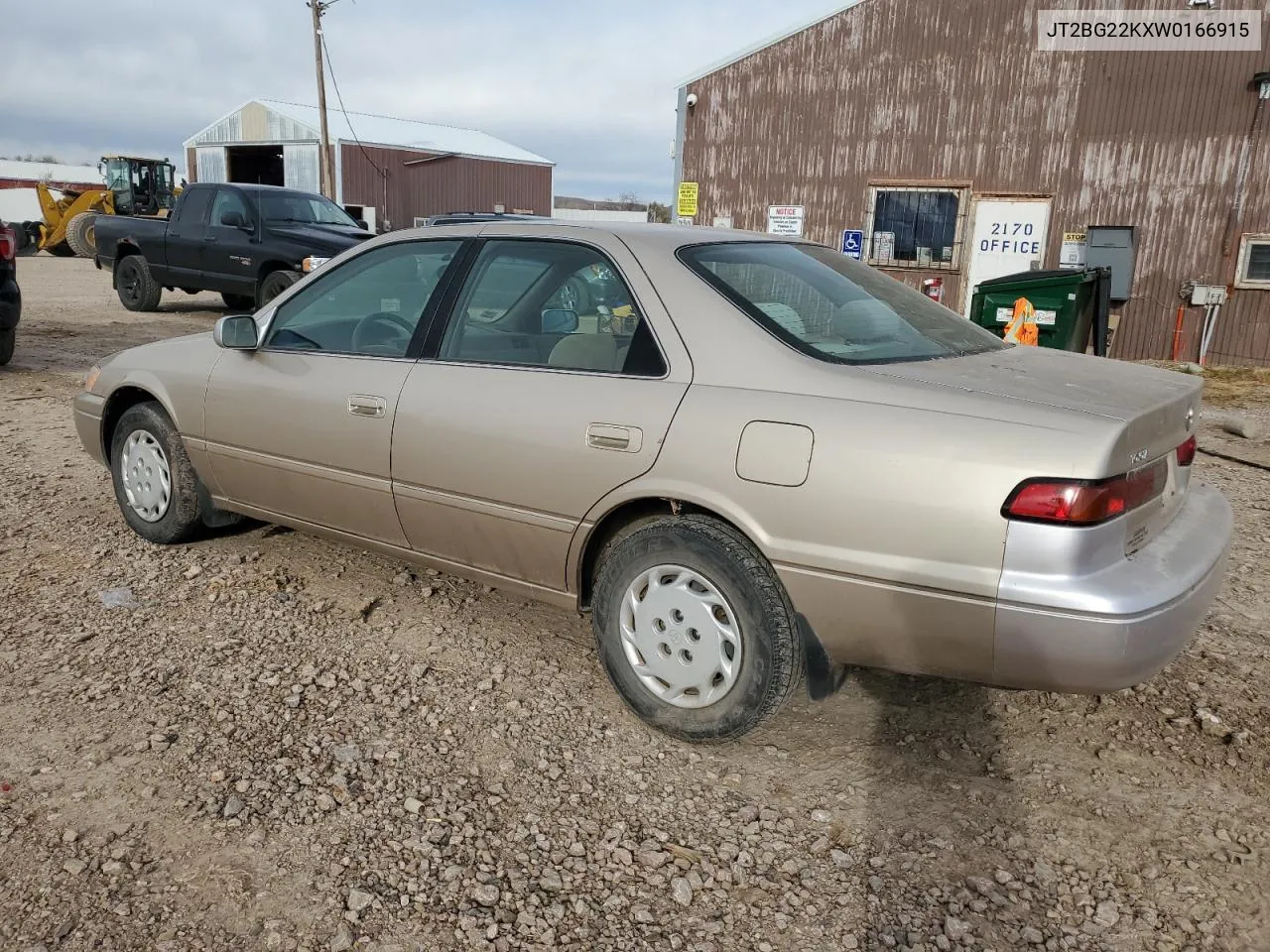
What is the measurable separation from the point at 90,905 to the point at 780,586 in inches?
73.3

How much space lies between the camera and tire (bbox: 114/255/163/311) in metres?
14.8

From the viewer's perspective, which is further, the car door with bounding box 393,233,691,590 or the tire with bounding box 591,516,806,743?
the car door with bounding box 393,233,691,590

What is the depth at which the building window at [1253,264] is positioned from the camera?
503 inches

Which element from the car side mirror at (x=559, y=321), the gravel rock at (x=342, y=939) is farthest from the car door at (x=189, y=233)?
the gravel rock at (x=342, y=939)

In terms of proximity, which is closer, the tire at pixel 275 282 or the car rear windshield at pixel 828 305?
the car rear windshield at pixel 828 305

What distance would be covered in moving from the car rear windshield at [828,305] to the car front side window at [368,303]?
109cm

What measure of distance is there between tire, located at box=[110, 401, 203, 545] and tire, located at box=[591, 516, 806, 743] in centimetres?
231

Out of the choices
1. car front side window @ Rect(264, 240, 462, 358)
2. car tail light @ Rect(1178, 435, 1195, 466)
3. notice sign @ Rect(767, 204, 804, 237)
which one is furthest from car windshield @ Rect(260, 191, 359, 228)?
car tail light @ Rect(1178, 435, 1195, 466)

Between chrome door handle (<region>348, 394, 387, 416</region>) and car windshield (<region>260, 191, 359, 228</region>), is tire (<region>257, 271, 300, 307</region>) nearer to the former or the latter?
car windshield (<region>260, 191, 359, 228</region>)

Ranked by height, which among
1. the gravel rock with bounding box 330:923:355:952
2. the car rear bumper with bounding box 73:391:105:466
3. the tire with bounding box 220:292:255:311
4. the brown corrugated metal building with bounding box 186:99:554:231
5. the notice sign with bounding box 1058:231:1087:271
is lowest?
the gravel rock with bounding box 330:923:355:952

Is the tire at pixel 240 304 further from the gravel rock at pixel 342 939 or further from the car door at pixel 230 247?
the gravel rock at pixel 342 939

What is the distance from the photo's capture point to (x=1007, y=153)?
13.7 m

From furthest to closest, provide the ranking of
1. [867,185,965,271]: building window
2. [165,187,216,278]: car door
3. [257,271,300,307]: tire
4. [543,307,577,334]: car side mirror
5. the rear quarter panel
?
[867,185,965,271]: building window < [165,187,216,278]: car door < [257,271,300,307]: tire < [543,307,577,334]: car side mirror < the rear quarter panel

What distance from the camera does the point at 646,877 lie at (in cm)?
242
